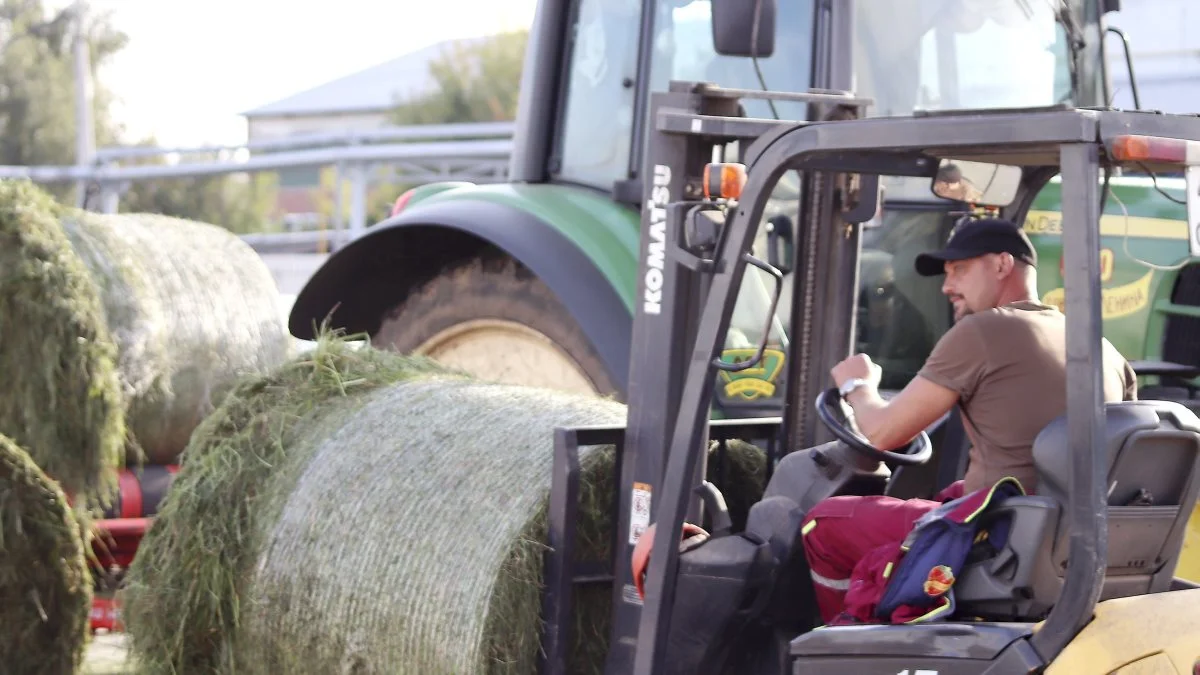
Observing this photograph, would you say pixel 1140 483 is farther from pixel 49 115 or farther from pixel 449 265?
pixel 49 115

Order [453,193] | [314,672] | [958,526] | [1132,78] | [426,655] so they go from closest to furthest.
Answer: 1. [958,526]
2. [426,655]
3. [314,672]
4. [1132,78]
5. [453,193]

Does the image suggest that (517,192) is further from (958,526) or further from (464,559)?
(958,526)

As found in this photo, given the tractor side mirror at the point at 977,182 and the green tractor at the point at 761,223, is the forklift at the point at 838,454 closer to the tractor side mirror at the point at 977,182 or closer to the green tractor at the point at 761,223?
the tractor side mirror at the point at 977,182

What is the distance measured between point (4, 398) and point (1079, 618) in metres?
5.12

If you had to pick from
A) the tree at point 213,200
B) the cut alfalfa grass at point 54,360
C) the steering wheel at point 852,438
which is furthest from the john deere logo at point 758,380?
the tree at point 213,200

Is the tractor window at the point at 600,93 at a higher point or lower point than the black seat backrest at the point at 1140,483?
higher

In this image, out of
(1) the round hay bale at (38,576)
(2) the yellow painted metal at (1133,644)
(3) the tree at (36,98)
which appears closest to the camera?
(2) the yellow painted metal at (1133,644)

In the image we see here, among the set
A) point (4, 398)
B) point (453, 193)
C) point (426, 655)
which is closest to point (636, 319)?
point (426, 655)

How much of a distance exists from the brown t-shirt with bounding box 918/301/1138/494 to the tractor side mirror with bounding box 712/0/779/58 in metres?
0.98

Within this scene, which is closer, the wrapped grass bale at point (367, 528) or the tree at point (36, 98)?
the wrapped grass bale at point (367, 528)

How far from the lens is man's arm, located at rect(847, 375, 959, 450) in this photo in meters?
3.51

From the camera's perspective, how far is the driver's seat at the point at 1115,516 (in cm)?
309

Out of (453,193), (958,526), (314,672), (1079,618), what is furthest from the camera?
(453,193)

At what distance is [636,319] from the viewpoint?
4.28 meters
